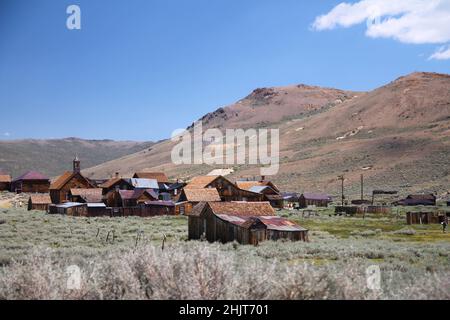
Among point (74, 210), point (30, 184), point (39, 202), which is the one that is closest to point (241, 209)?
point (74, 210)

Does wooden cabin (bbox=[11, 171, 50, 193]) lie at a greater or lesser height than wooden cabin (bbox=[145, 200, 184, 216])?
greater

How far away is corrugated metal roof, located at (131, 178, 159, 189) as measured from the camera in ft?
228

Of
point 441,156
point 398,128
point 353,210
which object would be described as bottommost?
point 353,210

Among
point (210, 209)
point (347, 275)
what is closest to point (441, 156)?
point (210, 209)

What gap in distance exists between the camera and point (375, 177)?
314ft

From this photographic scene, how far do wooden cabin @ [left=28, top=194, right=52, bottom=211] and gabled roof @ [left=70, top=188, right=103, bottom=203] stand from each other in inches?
162

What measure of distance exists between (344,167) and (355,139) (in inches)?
1042

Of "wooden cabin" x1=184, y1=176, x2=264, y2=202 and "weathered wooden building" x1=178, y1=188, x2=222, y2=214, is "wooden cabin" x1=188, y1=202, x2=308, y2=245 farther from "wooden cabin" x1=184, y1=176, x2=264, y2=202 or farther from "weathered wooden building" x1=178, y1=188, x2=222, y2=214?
"wooden cabin" x1=184, y1=176, x2=264, y2=202

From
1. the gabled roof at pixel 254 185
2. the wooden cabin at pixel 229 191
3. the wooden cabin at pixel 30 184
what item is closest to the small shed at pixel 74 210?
the wooden cabin at pixel 229 191

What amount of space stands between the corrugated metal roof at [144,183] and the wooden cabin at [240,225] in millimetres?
37065

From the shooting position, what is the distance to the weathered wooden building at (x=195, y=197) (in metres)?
58.0

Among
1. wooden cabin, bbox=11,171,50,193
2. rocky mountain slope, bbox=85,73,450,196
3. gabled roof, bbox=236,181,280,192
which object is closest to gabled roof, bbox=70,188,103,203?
gabled roof, bbox=236,181,280,192

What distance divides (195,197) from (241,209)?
85.1ft
